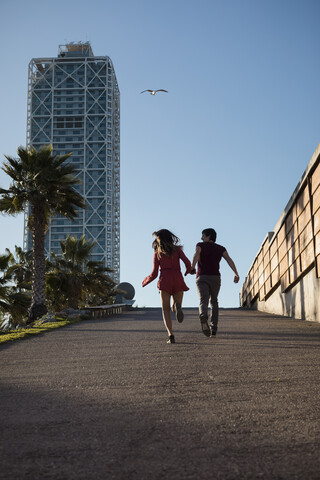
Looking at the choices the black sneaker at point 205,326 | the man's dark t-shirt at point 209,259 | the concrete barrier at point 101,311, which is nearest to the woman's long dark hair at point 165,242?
the man's dark t-shirt at point 209,259

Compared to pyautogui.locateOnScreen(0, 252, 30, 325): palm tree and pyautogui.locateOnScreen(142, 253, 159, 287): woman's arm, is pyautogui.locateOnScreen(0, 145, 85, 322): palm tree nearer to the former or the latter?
pyautogui.locateOnScreen(0, 252, 30, 325): palm tree

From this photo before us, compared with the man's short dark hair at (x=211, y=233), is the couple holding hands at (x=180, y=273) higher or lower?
lower

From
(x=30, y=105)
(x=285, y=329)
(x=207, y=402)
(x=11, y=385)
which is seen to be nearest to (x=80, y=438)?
(x=207, y=402)

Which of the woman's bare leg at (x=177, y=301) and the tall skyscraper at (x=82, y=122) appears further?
the tall skyscraper at (x=82, y=122)

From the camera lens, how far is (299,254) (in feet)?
47.7

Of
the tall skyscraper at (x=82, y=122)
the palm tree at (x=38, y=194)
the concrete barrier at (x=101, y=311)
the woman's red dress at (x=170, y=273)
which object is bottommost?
the concrete barrier at (x=101, y=311)

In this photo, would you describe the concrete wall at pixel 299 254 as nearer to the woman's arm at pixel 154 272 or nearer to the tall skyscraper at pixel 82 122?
the woman's arm at pixel 154 272

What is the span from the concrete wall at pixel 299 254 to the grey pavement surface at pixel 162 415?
17.2ft

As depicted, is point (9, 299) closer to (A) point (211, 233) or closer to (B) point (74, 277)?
(B) point (74, 277)

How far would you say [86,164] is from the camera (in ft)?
546

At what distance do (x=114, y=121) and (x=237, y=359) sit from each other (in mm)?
174300

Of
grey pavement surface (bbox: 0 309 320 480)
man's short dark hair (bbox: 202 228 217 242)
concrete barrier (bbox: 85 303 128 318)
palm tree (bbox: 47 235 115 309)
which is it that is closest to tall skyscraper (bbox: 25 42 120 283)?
palm tree (bbox: 47 235 115 309)

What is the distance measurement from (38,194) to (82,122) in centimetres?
15137

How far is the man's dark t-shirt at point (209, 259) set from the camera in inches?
383
